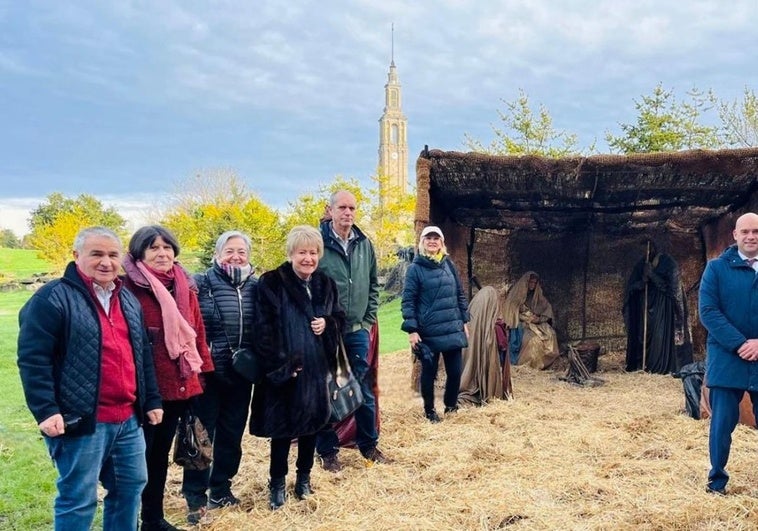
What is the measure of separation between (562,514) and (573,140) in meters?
15.5

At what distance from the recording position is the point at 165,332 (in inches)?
108

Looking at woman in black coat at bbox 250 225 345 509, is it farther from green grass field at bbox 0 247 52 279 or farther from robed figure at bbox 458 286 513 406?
green grass field at bbox 0 247 52 279

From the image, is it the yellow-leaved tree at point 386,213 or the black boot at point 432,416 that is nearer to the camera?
the black boot at point 432,416

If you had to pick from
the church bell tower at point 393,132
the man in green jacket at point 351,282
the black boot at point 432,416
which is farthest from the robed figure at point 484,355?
the church bell tower at point 393,132

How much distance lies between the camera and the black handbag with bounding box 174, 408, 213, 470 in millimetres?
3068

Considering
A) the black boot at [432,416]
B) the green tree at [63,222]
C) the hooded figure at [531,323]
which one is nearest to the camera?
the black boot at [432,416]

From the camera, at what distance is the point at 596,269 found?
9.35 meters

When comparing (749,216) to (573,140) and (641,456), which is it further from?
(573,140)

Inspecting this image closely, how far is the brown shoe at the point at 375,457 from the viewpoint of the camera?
415cm

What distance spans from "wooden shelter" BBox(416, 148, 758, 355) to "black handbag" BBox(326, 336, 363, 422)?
3.11 m

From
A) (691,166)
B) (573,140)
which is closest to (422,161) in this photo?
(691,166)

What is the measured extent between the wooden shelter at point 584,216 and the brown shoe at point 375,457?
109 inches

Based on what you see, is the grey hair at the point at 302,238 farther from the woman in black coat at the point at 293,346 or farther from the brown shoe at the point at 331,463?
the brown shoe at the point at 331,463

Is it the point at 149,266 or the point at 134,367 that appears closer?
the point at 134,367
